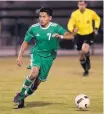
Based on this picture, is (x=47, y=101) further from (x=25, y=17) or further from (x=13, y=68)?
(x=25, y=17)

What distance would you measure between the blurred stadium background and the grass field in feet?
18.9

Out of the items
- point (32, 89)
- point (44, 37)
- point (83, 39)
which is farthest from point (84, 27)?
point (32, 89)

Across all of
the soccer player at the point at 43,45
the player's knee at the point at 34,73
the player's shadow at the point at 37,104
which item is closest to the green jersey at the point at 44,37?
the soccer player at the point at 43,45

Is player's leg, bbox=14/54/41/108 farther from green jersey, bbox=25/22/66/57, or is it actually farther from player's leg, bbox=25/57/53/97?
green jersey, bbox=25/22/66/57

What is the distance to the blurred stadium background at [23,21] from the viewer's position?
2317 cm

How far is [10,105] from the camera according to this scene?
28.1 feet

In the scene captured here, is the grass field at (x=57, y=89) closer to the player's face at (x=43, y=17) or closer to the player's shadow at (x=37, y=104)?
the player's shadow at (x=37, y=104)

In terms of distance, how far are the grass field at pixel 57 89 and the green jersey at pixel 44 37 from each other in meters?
1.01

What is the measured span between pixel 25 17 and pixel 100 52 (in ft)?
13.7

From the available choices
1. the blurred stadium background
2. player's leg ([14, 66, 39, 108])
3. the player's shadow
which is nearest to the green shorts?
player's leg ([14, 66, 39, 108])

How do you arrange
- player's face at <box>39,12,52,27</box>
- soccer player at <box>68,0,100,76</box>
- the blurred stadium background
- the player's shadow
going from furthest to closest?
the blurred stadium background
soccer player at <box>68,0,100,76</box>
the player's shadow
player's face at <box>39,12,52,27</box>

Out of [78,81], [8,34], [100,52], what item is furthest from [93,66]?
[8,34]

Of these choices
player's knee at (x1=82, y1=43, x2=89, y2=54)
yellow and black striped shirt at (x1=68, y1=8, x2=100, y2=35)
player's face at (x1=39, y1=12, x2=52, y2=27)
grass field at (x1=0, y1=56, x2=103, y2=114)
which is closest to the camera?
grass field at (x1=0, y1=56, x2=103, y2=114)

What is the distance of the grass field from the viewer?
8164 mm
